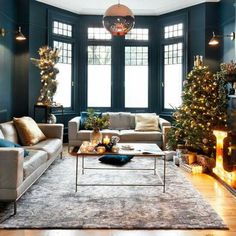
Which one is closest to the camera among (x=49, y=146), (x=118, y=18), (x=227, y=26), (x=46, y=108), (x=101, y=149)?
(x=118, y=18)

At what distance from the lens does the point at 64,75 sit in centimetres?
857

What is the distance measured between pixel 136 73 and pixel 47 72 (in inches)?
97.1

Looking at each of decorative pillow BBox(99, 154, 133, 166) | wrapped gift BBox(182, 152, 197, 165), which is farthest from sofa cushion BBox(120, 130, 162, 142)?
wrapped gift BBox(182, 152, 197, 165)

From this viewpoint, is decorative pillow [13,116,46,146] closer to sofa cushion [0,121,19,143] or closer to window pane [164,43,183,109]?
sofa cushion [0,121,19,143]

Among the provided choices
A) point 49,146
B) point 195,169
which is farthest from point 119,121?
point 49,146

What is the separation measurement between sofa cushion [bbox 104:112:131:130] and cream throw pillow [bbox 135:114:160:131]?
306 mm

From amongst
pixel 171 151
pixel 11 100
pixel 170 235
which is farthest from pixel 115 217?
pixel 11 100

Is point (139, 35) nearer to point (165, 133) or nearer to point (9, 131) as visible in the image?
point (165, 133)

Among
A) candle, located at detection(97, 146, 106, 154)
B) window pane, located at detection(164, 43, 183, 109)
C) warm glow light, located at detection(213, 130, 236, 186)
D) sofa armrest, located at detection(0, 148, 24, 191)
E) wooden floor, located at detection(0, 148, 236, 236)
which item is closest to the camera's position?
wooden floor, located at detection(0, 148, 236, 236)

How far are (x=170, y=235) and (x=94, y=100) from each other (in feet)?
20.2

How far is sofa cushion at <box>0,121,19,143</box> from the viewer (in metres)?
A: 4.90

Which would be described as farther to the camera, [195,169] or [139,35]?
[139,35]

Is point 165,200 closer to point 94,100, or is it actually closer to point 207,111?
point 207,111

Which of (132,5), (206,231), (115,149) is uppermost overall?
(132,5)
